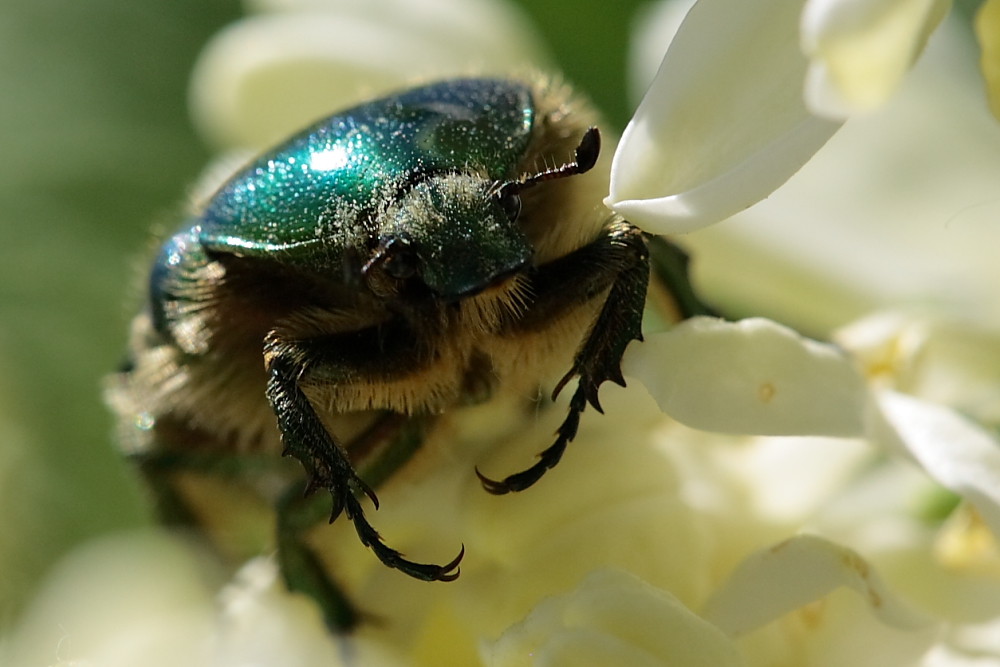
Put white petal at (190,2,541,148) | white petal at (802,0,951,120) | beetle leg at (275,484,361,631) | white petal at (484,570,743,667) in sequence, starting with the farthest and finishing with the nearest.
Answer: white petal at (190,2,541,148) → beetle leg at (275,484,361,631) → white petal at (484,570,743,667) → white petal at (802,0,951,120)

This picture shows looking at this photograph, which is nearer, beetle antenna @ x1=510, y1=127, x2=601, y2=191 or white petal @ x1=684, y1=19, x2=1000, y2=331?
beetle antenna @ x1=510, y1=127, x2=601, y2=191

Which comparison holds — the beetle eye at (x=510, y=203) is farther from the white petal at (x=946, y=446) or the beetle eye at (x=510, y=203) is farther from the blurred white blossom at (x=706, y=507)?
the white petal at (x=946, y=446)

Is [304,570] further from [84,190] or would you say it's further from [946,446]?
[84,190]

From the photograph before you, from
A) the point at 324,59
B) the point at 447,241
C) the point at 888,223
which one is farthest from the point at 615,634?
the point at 888,223

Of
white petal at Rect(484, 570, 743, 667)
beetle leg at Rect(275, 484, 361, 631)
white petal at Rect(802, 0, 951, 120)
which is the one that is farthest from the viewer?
beetle leg at Rect(275, 484, 361, 631)

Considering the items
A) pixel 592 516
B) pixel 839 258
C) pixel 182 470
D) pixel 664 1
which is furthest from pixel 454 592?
pixel 664 1

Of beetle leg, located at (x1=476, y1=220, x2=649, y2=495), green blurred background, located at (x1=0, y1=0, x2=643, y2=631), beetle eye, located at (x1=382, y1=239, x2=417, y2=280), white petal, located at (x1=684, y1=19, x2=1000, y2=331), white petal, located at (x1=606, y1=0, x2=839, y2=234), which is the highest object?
white petal, located at (x1=606, y1=0, x2=839, y2=234)

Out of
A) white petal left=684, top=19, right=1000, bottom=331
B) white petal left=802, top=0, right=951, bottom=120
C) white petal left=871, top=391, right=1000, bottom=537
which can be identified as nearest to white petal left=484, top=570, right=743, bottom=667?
white petal left=871, top=391, right=1000, bottom=537

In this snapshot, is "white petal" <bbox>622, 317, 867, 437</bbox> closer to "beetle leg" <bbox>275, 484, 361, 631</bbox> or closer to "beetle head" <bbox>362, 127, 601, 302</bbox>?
"beetle head" <bbox>362, 127, 601, 302</bbox>

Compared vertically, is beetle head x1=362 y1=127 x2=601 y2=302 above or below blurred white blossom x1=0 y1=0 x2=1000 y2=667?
above
